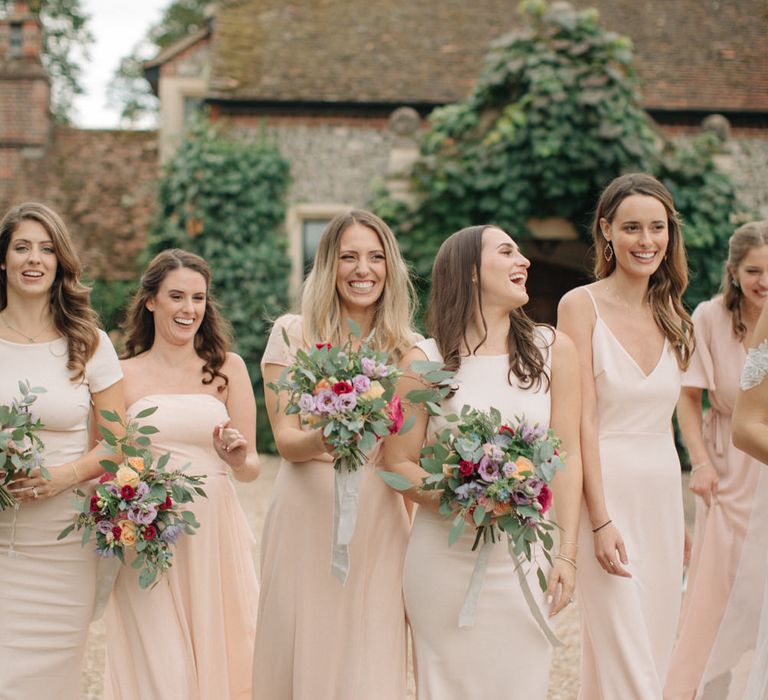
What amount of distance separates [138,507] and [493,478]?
157cm

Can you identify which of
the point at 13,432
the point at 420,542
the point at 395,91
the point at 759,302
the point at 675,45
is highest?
the point at 675,45

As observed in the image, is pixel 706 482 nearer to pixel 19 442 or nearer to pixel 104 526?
pixel 104 526

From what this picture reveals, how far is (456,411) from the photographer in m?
3.50

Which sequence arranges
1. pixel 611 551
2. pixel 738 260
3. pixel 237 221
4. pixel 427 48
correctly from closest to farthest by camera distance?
pixel 611 551 → pixel 738 260 → pixel 237 221 → pixel 427 48

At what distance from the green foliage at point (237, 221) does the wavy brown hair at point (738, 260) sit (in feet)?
32.9

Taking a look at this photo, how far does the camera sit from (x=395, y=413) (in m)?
3.27

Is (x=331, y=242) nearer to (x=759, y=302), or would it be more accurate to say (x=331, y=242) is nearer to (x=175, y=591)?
(x=175, y=591)

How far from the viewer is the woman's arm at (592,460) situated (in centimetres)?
375

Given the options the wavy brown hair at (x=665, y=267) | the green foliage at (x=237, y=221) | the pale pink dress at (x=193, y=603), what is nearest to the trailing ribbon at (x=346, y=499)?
the pale pink dress at (x=193, y=603)

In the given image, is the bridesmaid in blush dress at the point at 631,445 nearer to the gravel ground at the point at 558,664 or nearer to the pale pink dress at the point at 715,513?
the pale pink dress at the point at 715,513

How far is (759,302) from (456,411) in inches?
85.5

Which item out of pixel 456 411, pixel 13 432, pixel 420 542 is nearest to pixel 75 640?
pixel 13 432

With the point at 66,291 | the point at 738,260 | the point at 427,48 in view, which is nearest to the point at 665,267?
the point at 738,260

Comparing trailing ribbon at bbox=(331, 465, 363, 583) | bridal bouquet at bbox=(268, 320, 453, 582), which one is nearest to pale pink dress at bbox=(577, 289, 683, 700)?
bridal bouquet at bbox=(268, 320, 453, 582)
